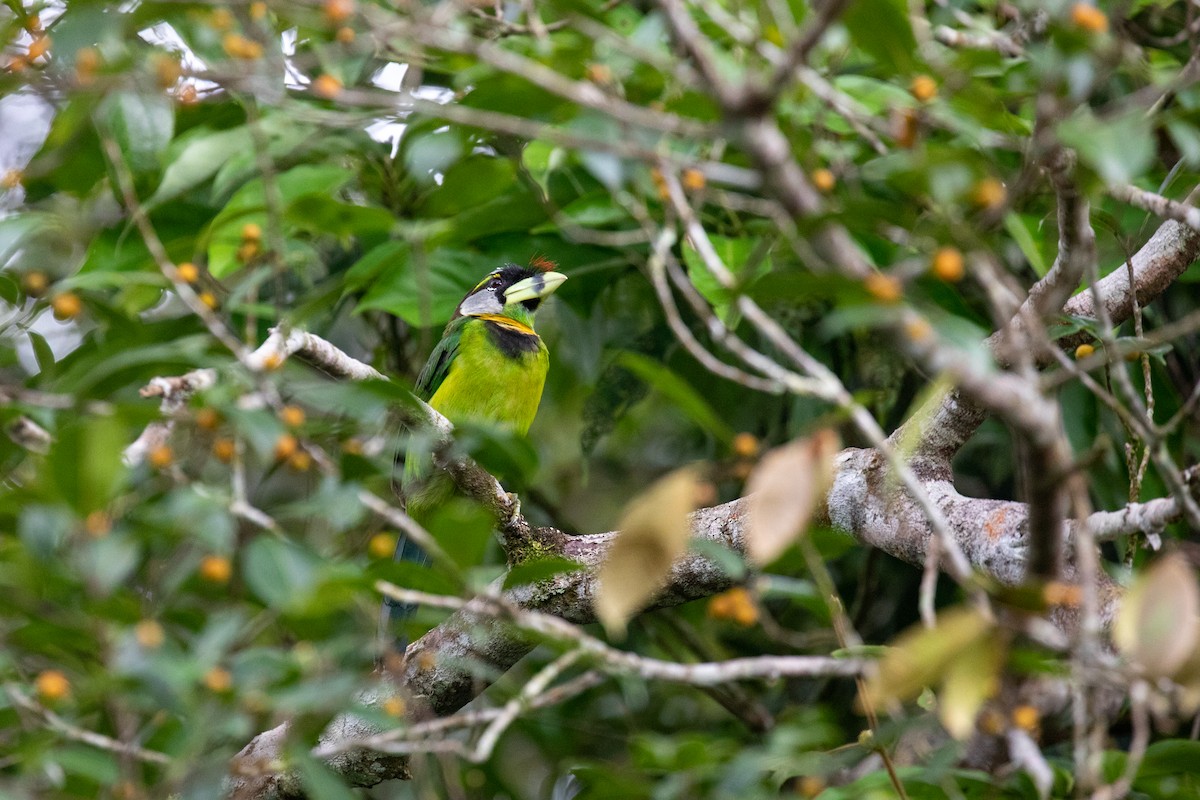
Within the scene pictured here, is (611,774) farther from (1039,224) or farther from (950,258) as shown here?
(1039,224)

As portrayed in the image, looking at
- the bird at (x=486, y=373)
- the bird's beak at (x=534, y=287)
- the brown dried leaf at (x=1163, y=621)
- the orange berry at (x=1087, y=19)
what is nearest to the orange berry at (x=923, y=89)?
the orange berry at (x=1087, y=19)

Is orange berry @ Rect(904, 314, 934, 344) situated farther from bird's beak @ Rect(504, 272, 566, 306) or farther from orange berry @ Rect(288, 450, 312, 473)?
bird's beak @ Rect(504, 272, 566, 306)

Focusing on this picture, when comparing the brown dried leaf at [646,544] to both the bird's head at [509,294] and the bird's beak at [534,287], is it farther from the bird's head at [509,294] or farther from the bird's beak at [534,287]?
the bird's head at [509,294]

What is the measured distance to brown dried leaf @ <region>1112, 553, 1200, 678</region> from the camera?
112 cm

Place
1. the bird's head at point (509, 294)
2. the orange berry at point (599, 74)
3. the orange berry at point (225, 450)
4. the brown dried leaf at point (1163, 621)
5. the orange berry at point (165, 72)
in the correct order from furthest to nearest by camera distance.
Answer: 1. the bird's head at point (509, 294)
2. the orange berry at point (599, 74)
3. the orange berry at point (225, 450)
4. the orange berry at point (165, 72)
5. the brown dried leaf at point (1163, 621)

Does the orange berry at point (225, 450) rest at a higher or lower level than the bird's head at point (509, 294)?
higher

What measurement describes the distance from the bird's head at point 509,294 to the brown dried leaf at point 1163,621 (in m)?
3.07

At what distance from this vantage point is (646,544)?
1.24 metres

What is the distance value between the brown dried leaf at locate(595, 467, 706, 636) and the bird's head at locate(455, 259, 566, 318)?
2904 mm

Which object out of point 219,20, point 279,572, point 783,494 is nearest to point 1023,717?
point 783,494

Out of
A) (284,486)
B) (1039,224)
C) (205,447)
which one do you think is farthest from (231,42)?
(284,486)

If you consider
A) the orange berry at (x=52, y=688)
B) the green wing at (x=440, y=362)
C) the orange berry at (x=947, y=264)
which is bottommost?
the green wing at (x=440, y=362)

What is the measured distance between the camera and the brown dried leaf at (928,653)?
1.20 meters

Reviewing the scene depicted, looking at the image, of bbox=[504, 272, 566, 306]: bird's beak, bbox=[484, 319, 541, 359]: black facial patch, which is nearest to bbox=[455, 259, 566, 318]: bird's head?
bbox=[504, 272, 566, 306]: bird's beak
